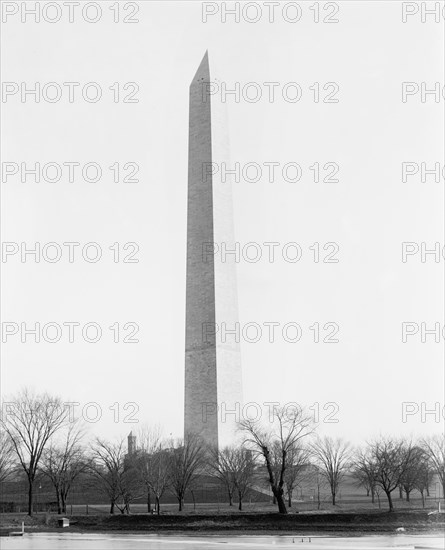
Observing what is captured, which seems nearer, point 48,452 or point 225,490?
point 225,490

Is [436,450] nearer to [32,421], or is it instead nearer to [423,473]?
[423,473]

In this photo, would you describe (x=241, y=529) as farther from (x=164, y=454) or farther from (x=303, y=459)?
(x=303, y=459)

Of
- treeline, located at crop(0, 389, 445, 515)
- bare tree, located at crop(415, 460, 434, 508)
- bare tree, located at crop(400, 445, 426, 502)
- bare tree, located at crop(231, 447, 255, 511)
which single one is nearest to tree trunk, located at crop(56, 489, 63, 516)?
treeline, located at crop(0, 389, 445, 515)

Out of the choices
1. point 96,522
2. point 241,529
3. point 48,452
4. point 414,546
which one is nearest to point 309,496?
point 48,452

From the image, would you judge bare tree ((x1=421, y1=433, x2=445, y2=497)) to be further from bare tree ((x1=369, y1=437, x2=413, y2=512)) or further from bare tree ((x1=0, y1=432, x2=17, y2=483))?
bare tree ((x1=0, y1=432, x2=17, y2=483))

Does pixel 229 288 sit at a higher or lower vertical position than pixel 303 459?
higher

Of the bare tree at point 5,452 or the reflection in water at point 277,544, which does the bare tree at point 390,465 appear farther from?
the bare tree at point 5,452
